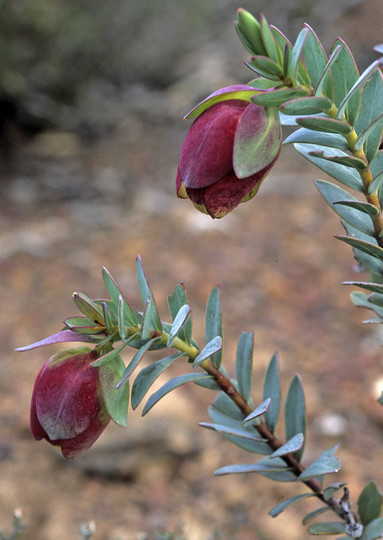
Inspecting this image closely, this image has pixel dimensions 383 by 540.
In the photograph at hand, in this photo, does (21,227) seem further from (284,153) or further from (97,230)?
(284,153)

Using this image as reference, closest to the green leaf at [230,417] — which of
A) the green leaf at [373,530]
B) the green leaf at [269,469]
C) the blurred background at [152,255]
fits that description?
the green leaf at [269,469]

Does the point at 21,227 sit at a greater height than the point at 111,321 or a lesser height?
lesser

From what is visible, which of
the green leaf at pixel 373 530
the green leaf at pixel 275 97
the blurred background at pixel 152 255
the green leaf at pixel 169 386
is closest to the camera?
the green leaf at pixel 275 97

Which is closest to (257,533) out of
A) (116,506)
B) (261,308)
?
(116,506)

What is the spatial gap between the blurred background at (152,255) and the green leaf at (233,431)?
1.62 feet

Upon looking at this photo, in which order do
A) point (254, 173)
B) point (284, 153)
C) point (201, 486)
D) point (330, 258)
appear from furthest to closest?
point (284, 153)
point (330, 258)
point (201, 486)
point (254, 173)

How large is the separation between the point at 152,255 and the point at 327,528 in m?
1.86

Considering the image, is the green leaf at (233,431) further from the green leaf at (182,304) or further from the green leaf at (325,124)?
the green leaf at (325,124)

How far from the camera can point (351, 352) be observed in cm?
199

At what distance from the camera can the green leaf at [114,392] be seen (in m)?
0.48

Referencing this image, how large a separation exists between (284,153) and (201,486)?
2.41 metres

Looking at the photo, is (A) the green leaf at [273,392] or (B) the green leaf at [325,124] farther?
(A) the green leaf at [273,392]

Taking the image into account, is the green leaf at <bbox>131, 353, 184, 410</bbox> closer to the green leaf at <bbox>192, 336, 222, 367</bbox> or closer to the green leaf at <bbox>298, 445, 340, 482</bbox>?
the green leaf at <bbox>192, 336, 222, 367</bbox>

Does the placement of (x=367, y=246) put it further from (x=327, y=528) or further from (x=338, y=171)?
(x=327, y=528)
